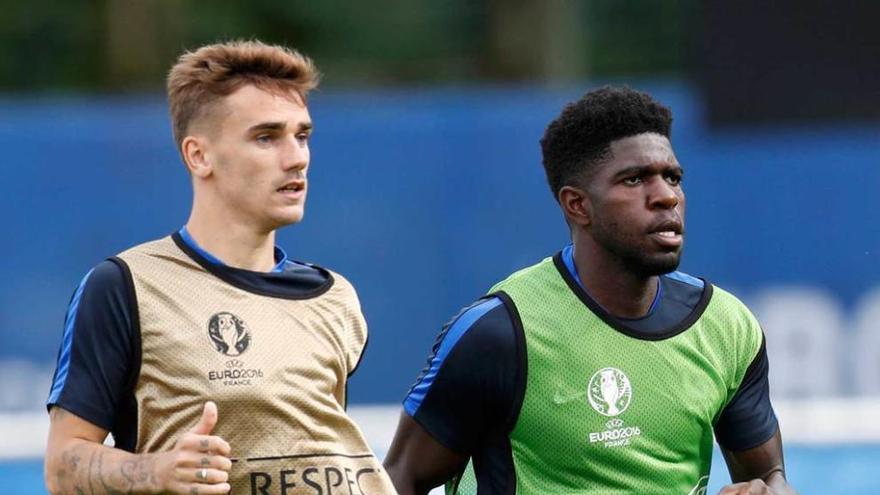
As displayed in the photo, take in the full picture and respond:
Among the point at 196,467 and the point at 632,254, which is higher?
the point at 632,254

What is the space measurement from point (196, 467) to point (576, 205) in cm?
151

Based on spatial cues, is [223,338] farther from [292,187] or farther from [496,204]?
[496,204]

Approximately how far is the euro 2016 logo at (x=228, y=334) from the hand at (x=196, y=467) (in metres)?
0.30

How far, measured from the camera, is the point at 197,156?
455 cm

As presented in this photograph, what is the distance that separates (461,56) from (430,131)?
24.2ft

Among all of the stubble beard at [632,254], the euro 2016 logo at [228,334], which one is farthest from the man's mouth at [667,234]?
the euro 2016 logo at [228,334]

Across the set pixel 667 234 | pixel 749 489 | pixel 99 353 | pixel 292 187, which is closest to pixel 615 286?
pixel 667 234

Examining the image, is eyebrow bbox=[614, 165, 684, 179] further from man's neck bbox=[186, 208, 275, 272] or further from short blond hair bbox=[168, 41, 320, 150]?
man's neck bbox=[186, 208, 275, 272]

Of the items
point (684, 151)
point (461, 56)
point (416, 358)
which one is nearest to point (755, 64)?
point (684, 151)

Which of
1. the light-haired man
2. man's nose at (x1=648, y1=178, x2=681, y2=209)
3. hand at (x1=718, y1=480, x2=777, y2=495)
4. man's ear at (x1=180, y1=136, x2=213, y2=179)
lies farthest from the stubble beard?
man's ear at (x1=180, y1=136, x2=213, y2=179)

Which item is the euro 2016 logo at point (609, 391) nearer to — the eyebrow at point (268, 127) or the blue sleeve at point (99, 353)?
the eyebrow at point (268, 127)

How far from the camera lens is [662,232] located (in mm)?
4879

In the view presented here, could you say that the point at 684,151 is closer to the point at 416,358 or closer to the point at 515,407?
the point at 416,358

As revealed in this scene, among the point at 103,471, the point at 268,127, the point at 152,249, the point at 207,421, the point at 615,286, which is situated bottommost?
the point at 103,471
